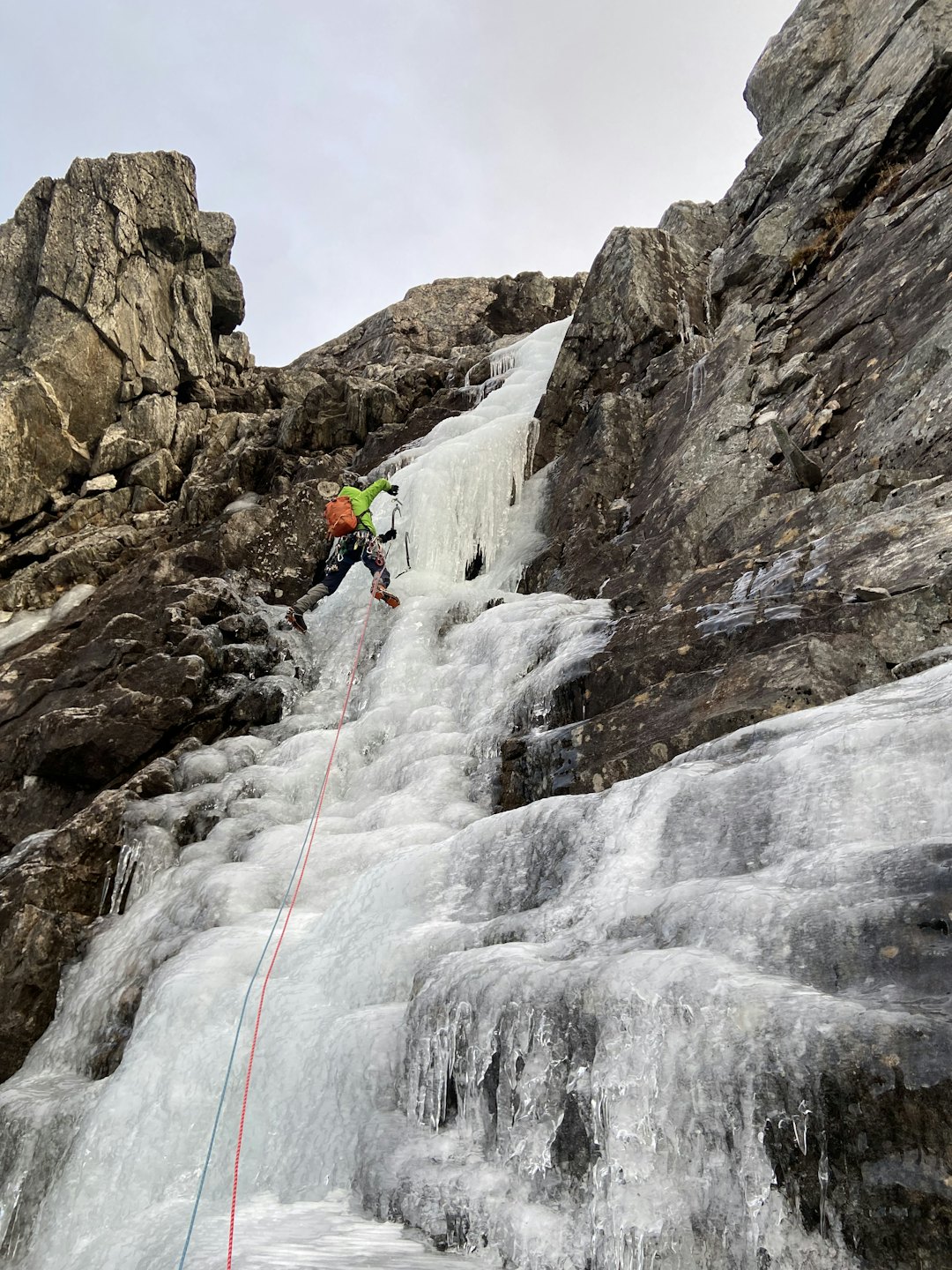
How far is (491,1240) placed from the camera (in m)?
3.21

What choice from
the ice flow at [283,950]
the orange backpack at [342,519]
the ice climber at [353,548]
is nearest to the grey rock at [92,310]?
the ice climber at [353,548]

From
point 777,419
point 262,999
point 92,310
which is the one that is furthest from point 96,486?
point 262,999

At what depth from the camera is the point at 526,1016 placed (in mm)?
3521

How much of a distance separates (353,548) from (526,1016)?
9.26m

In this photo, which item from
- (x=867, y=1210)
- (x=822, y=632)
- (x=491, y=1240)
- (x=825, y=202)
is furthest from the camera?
(x=825, y=202)

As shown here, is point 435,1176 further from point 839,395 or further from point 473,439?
point 473,439

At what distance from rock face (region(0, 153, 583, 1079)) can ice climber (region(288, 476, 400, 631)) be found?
84 centimetres

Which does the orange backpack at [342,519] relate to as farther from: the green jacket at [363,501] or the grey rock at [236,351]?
the grey rock at [236,351]

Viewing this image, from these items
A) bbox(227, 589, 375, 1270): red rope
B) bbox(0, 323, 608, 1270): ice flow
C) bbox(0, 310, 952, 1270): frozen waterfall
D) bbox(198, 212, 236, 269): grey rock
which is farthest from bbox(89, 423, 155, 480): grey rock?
bbox(0, 310, 952, 1270): frozen waterfall

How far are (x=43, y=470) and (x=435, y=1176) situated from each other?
658 inches

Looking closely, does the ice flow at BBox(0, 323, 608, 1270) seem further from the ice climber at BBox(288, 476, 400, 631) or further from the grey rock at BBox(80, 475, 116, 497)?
the grey rock at BBox(80, 475, 116, 497)

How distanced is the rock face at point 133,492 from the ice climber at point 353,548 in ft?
2.77

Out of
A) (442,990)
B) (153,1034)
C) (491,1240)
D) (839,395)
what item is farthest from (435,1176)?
(839,395)

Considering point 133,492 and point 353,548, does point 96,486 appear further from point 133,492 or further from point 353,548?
point 353,548
